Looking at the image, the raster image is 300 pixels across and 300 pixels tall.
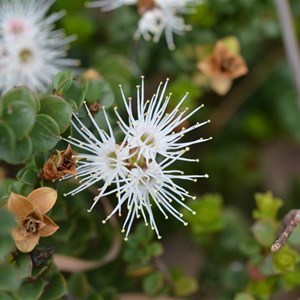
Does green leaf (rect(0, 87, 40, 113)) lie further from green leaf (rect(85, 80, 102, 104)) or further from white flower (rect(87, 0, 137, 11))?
white flower (rect(87, 0, 137, 11))

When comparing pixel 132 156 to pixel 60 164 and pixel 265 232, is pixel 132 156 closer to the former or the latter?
pixel 60 164

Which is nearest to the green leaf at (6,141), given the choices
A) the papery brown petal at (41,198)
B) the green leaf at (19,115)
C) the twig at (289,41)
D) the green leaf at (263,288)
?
the green leaf at (19,115)

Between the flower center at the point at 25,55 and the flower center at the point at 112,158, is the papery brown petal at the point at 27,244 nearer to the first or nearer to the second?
the flower center at the point at 112,158

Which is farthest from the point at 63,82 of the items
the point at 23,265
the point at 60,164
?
the point at 23,265

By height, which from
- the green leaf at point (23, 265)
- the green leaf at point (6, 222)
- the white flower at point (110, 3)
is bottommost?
the green leaf at point (23, 265)

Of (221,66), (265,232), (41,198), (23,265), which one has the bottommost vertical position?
(265,232)

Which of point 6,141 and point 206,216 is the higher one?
point 6,141

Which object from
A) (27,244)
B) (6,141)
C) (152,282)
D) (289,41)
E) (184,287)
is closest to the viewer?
(6,141)

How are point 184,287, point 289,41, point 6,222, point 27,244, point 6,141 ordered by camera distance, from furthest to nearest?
point 289,41
point 184,287
point 27,244
point 6,141
point 6,222

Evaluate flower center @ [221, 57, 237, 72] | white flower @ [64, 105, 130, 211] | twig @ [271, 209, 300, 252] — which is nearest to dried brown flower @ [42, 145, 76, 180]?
white flower @ [64, 105, 130, 211]
